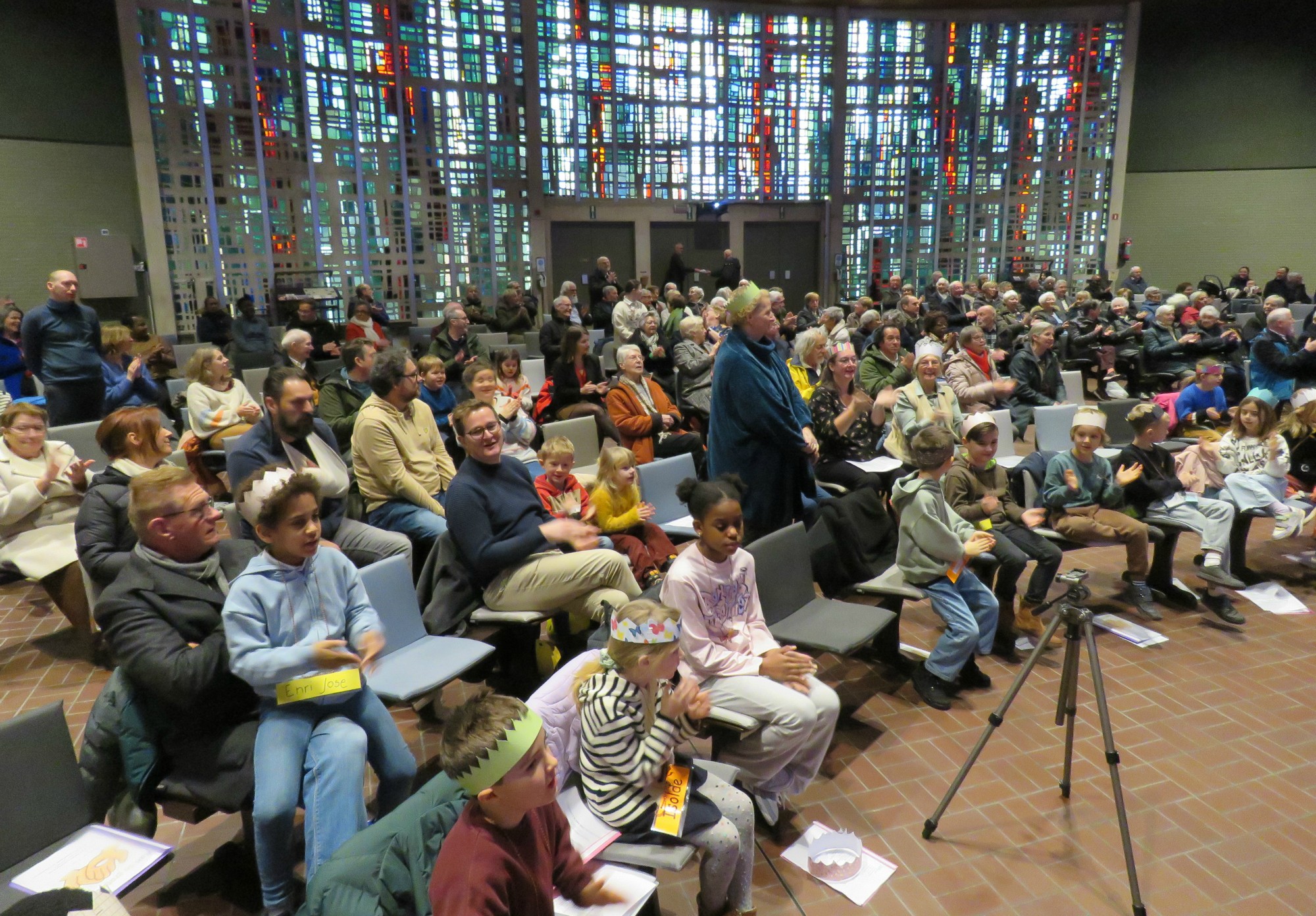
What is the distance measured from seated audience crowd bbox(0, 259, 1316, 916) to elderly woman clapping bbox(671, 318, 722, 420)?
3cm

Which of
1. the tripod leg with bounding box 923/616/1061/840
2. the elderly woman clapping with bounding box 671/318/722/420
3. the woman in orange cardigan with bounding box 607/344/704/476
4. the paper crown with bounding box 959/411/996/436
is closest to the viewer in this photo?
the tripod leg with bounding box 923/616/1061/840

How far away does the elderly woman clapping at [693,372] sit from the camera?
7.60 m

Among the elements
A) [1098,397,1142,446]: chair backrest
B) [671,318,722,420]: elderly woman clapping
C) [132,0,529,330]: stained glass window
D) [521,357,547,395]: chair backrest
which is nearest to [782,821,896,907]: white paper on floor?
[671,318,722,420]: elderly woman clapping

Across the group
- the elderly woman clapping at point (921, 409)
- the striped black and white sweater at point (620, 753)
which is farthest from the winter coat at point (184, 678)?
the elderly woman clapping at point (921, 409)

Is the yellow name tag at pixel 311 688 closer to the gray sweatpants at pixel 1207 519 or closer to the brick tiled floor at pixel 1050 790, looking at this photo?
the brick tiled floor at pixel 1050 790

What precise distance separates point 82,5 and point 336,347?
6.77m

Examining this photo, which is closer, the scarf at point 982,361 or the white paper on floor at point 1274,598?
the white paper on floor at point 1274,598

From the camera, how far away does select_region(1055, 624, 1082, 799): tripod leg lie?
3.02m

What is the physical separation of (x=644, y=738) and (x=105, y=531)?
2.83 metres

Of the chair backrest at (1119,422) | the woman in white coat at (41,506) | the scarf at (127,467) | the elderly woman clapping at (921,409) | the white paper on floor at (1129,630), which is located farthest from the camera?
the chair backrest at (1119,422)

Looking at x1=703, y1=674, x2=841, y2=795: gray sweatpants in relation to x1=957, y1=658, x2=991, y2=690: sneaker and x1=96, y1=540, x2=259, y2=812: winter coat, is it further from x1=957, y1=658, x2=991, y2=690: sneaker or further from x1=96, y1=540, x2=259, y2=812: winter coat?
x1=96, y1=540, x2=259, y2=812: winter coat

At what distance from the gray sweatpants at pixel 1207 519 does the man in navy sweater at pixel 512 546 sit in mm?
3489

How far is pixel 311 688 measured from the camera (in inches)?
102

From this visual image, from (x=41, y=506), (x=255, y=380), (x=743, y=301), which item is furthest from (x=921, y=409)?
(x=255, y=380)
